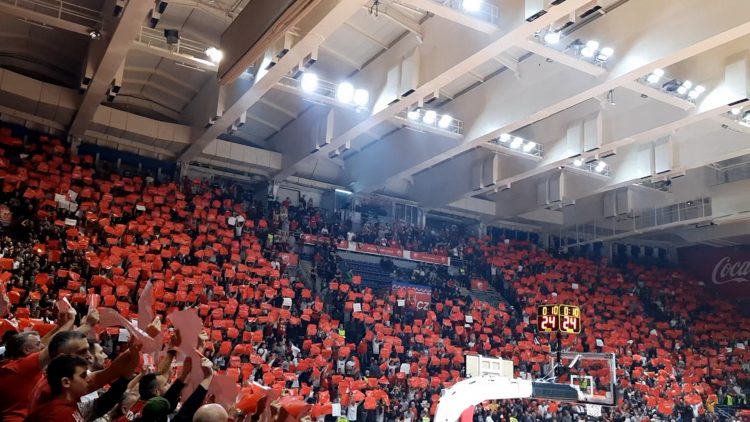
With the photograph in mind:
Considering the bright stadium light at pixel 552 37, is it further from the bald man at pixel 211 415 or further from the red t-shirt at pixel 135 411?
the bald man at pixel 211 415

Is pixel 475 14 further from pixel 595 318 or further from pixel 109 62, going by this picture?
pixel 595 318

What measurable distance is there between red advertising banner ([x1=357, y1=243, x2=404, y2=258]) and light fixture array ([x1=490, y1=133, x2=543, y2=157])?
6956 millimetres

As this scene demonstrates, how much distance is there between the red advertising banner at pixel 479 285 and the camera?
24.3m

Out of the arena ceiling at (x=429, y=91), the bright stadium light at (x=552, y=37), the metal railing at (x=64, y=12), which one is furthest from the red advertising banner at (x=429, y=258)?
the metal railing at (x=64, y=12)

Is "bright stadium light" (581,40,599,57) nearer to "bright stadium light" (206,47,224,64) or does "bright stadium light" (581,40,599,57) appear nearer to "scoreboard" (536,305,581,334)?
"scoreboard" (536,305,581,334)

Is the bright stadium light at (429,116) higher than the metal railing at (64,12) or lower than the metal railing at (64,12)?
lower

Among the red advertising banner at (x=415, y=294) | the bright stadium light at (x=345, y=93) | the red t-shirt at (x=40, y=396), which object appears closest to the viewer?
the red t-shirt at (x=40, y=396)

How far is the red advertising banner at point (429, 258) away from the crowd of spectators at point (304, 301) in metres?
0.39

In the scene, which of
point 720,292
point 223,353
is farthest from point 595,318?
point 223,353

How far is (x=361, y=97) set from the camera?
1530 centimetres

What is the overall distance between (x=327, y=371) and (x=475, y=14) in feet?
31.5

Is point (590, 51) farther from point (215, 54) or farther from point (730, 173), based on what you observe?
point (730, 173)

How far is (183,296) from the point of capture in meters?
14.9

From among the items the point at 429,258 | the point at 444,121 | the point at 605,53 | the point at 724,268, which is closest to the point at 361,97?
the point at 444,121
